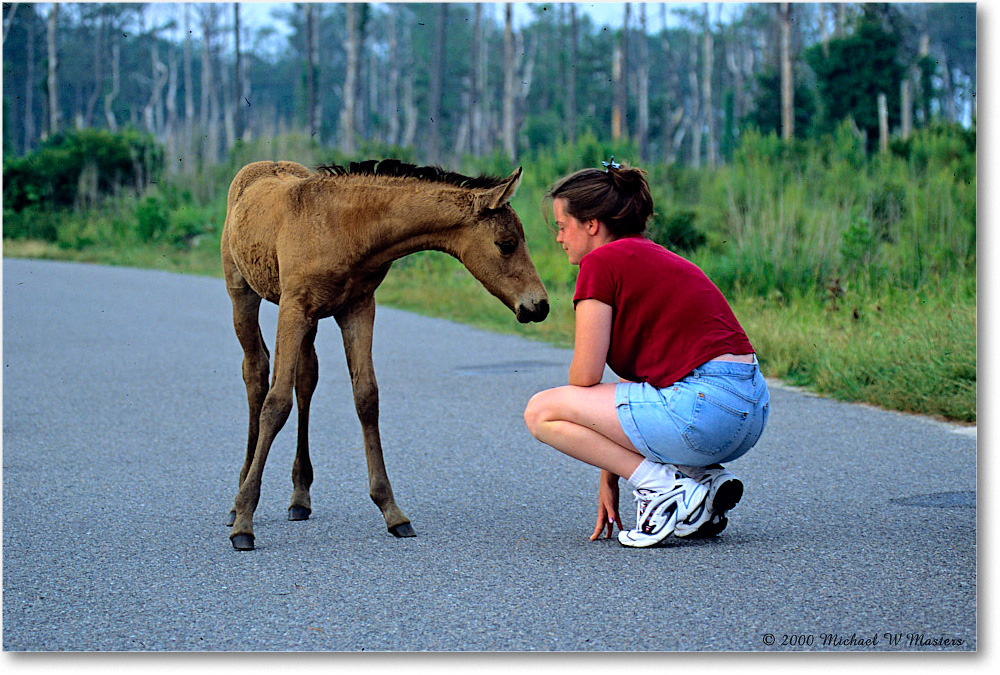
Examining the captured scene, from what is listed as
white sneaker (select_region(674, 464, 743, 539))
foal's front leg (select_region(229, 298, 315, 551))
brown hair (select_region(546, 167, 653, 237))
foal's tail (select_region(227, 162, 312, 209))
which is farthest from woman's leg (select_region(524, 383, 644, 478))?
foal's tail (select_region(227, 162, 312, 209))

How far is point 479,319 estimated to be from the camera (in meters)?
14.4

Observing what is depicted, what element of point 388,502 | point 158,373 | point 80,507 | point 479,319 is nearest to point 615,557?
point 388,502

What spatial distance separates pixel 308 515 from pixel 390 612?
4.83ft

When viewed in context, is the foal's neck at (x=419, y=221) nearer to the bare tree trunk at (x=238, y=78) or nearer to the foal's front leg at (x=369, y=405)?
the foal's front leg at (x=369, y=405)

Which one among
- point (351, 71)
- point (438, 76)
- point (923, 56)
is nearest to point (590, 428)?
point (923, 56)

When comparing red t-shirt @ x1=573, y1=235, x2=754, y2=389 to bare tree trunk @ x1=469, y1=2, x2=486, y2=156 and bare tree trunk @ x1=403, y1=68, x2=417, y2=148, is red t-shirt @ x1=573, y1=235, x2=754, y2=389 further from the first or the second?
bare tree trunk @ x1=403, y1=68, x2=417, y2=148

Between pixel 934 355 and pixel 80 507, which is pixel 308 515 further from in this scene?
pixel 934 355

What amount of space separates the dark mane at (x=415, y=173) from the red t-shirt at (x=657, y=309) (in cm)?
49

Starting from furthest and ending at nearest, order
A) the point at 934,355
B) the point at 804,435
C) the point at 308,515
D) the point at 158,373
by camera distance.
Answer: the point at 158,373 < the point at 934,355 < the point at 804,435 < the point at 308,515

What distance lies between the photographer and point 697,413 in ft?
14.4

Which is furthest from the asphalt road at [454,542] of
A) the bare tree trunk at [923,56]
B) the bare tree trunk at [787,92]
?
the bare tree trunk at [787,92]

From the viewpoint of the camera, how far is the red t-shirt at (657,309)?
14.3 feet

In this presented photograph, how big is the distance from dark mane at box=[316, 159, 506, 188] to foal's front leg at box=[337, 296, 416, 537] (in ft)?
1.72

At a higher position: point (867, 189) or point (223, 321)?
point (867, 189)
